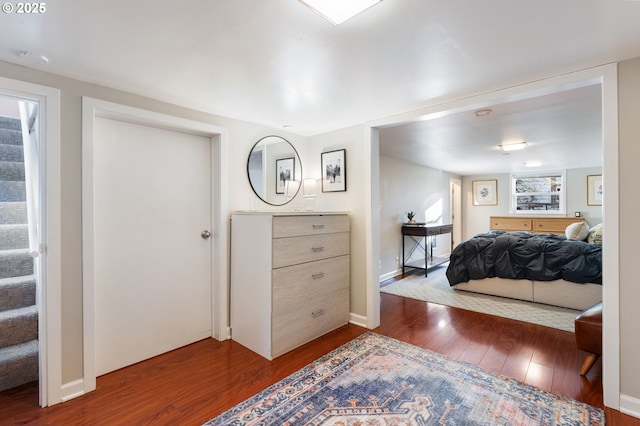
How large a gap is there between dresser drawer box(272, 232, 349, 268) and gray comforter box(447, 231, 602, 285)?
6.94 ft

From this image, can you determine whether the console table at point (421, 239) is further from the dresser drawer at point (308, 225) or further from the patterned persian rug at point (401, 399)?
the patterned persian rug at point (401, 399)

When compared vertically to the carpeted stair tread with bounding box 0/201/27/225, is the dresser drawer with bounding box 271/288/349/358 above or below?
below

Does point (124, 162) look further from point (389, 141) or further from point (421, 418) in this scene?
point (389, 141)

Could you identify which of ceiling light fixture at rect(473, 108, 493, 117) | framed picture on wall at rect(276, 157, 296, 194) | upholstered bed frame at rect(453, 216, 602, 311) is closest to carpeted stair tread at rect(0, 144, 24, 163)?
framed picture on wall at rect(276, 157, 296, 194)

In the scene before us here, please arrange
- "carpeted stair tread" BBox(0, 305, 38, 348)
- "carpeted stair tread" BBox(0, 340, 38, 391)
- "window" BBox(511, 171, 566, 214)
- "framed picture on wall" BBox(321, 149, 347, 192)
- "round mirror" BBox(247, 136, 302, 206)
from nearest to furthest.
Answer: "carpeted stair tread" BBox(0, 340, 38, 391)
"carpeted stair tread" BBox(0, 305, 38, 348)
"round mirror" BBox(247, 136, 302, 206)
"framed picture on wall" BBox(321, 149, 347, 192)
"window" BBox(511, 171, 566, 214)

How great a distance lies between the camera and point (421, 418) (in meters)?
1.69

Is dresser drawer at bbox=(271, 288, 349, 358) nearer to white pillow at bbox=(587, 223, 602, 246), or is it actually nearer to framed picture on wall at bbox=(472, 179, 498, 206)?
white pillow at bbox=(587, 223, 602, 246)

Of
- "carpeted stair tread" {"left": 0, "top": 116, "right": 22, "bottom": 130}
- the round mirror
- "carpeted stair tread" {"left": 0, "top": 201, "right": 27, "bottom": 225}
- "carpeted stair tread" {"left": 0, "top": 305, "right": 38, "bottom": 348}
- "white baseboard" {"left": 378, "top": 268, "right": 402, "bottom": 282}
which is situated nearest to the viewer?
"carpeted stair tread" {"left": 0, "top": 305, "right": 38, "bottom": 348}

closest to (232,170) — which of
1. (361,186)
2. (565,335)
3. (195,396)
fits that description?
(361,186)

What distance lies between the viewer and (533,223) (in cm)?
698

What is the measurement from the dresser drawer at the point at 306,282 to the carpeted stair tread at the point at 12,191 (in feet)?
7.73

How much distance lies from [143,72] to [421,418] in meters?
2.70

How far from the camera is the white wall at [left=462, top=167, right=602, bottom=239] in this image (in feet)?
21.3

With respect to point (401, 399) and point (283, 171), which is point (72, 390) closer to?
point (401, 399)
